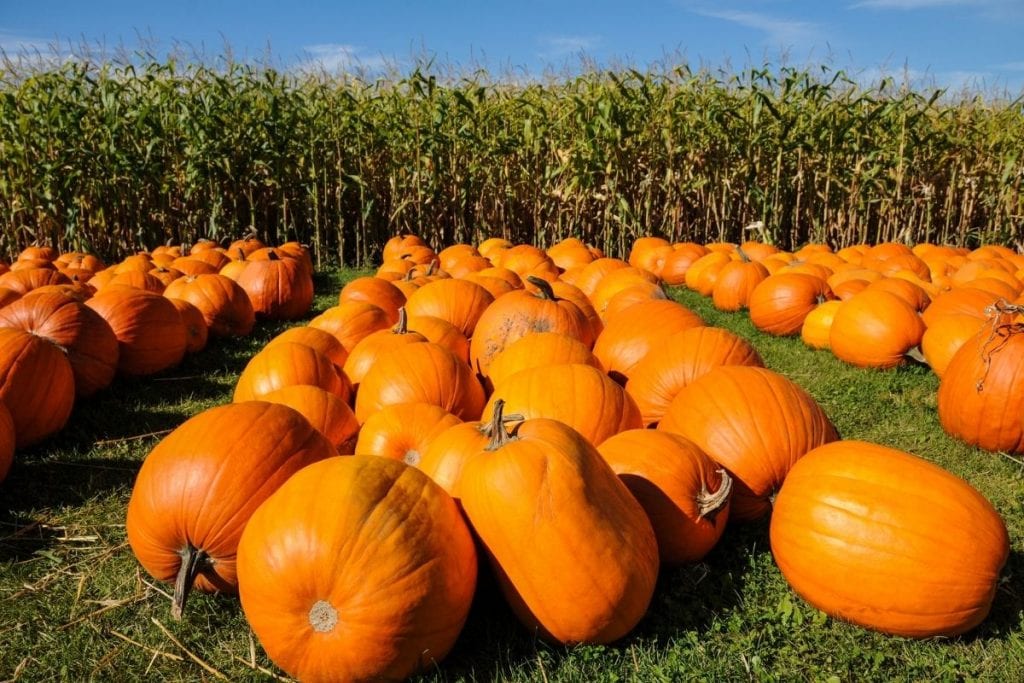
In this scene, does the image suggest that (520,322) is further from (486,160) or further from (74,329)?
(486,160)

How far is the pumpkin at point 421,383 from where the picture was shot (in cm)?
373

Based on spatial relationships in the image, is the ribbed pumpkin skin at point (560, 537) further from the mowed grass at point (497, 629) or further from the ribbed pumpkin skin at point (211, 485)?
the ribbed pumpkin skin at point (211, 485)

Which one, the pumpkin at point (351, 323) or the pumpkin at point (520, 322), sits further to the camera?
the pumpkin at point (351, 323)

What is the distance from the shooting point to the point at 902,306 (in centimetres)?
566

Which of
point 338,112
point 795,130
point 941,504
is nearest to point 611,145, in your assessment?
point 795,130

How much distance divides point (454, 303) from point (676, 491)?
2.96 m

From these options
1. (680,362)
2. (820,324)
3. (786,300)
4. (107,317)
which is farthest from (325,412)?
(786,300)

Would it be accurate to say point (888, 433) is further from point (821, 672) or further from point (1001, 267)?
point (1001, 267)

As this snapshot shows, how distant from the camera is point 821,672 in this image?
2.27 m

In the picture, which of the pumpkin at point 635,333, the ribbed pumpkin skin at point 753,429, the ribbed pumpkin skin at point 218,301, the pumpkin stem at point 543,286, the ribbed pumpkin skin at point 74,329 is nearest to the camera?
the ribbed pumpkin skin at point 753,429

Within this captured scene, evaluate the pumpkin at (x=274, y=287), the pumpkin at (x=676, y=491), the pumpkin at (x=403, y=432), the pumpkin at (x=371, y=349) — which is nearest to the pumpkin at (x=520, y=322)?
the pumpkin at (x=371, y=349)

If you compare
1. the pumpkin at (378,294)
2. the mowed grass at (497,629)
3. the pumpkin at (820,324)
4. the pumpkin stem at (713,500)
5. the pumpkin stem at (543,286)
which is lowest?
the mowed grass at (497,629)

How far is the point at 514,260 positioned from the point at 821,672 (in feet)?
21.5

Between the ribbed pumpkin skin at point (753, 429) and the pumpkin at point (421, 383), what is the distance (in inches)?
45.1
